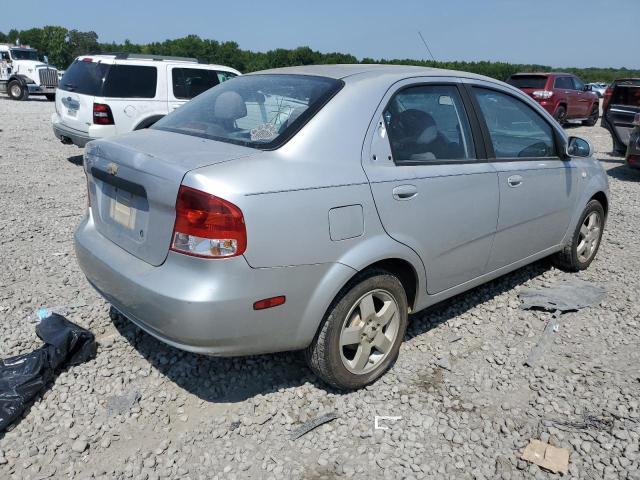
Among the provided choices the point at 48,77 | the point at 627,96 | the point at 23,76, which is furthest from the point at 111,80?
the point at 23,76

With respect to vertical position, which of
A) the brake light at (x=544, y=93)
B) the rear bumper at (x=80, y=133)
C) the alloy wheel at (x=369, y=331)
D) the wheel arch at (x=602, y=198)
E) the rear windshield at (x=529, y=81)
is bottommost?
the alloy wheel at (x=369, y=331)

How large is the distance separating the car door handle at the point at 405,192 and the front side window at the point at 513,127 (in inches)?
39.3

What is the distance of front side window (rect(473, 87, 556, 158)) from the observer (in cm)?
373

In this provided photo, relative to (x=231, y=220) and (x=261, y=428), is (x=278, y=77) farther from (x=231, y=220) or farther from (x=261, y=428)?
(x=261, y=428)

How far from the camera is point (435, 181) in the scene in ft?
10.3

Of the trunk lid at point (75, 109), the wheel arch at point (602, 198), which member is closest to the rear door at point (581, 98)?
the wheel arch at point (602, 198)

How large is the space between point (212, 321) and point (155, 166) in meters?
0.79

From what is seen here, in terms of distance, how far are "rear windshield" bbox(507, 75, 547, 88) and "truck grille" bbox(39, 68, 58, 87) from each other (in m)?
19.0

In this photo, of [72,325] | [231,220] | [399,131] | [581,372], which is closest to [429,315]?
[581,372]

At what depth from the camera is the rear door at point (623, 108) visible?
10.9 meters

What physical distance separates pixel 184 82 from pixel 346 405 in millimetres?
7682

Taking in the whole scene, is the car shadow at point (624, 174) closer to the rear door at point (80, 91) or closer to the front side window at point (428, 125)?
the front side window at point (428, 125)

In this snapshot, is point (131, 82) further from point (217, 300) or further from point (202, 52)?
point (202, 52)

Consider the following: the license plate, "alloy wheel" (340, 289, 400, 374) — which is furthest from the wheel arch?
the license plate
